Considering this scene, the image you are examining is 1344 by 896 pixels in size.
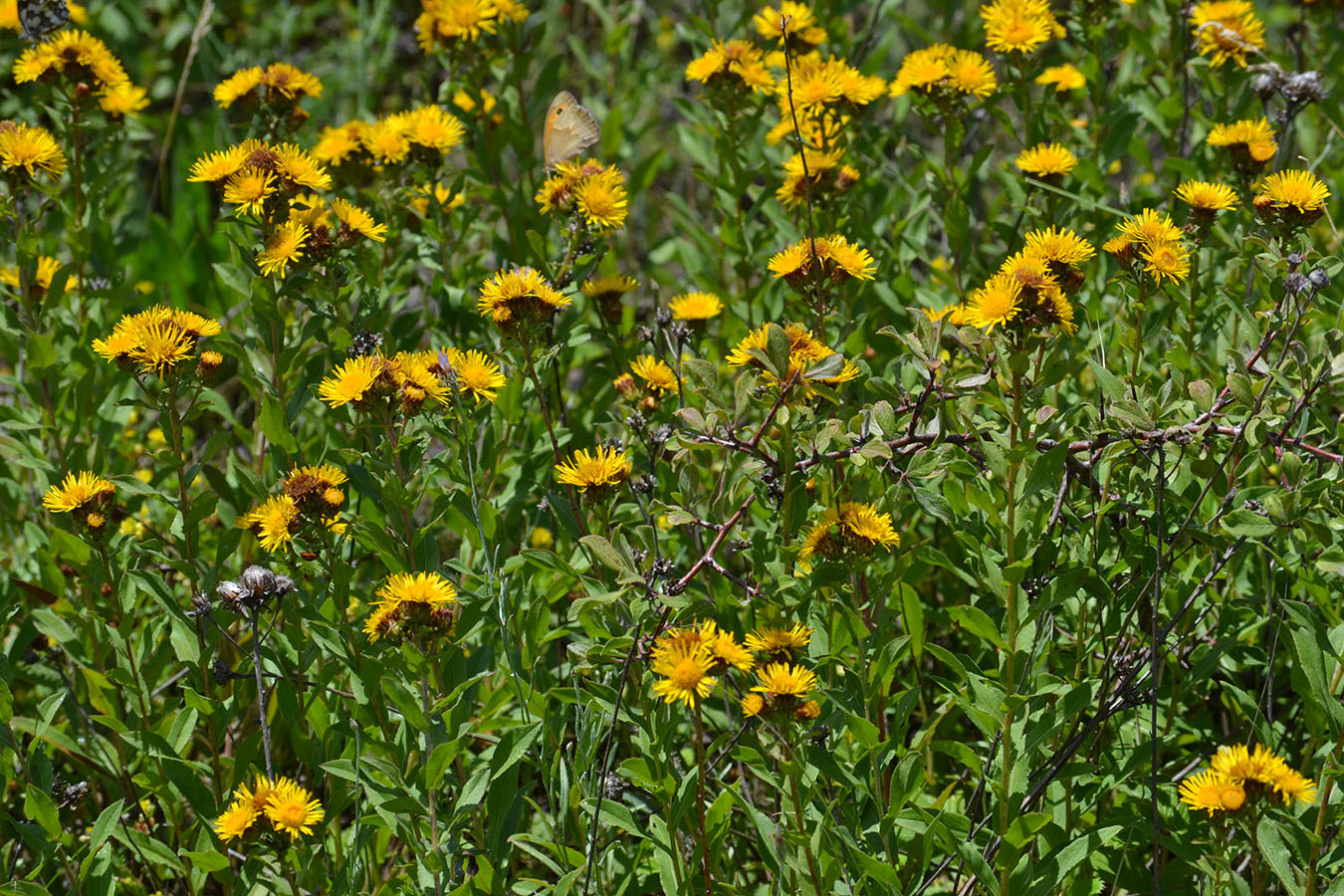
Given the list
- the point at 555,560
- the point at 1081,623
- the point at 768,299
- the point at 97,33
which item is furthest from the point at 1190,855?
the point at 97,33

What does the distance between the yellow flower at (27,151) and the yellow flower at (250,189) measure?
52 cm

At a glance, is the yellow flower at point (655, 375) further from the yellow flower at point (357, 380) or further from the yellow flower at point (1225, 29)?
the yellow flower at point (1225, 29)

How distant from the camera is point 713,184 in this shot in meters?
2.84

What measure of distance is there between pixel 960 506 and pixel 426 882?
1.02 metres

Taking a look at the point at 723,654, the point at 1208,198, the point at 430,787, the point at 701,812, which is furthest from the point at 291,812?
the point at 1208,198

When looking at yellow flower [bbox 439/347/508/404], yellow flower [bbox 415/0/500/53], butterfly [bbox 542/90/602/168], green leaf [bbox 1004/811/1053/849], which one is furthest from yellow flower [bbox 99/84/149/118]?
green leaf [bbox 1004/811/1053/849]

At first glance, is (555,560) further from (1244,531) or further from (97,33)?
(97,33)

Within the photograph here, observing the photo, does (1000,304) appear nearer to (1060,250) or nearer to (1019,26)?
(1060,250)

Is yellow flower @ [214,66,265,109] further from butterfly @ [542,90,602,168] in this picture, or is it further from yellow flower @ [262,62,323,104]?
butterfly @ [542,90,602,168]

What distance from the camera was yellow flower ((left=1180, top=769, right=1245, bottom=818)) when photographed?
1547 mm

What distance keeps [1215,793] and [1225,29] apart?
1754 millimetres

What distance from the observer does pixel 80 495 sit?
2.00 meters

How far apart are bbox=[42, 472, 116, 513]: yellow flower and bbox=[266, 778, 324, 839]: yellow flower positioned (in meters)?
0.58

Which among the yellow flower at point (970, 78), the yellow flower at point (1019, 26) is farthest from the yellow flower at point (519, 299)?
the yellow flower at point (1019, 26)
